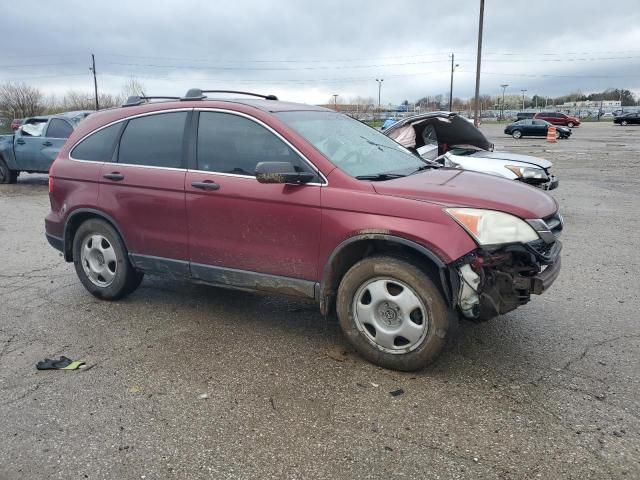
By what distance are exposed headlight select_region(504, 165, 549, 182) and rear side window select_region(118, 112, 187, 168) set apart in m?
5.30

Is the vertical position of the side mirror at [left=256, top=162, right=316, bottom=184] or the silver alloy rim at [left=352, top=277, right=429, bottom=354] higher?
the side mirror at [left=256, top=162, right=316, bottom=184]

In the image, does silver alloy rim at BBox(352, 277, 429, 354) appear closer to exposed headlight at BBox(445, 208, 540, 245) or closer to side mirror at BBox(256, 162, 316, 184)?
exposed headlight at BBox(445, 208, 540, 245)

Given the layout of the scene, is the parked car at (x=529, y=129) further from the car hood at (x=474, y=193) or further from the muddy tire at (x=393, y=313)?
the muddy tire at (x=393, y=313)

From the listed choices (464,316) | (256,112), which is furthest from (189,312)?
(464,316)

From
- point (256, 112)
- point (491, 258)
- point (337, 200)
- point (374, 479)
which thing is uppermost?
point (256, 112)

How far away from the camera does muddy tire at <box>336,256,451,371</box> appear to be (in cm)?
352

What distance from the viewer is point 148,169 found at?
4.63 metres

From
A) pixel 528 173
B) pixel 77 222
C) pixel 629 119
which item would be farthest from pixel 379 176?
pixel 629 119

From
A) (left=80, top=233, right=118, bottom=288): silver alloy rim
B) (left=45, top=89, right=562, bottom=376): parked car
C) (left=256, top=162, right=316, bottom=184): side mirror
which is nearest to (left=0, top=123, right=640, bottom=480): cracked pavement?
(left=80, top=233, right=118, bottom=288): silver alloy rim

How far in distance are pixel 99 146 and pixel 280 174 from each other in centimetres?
224

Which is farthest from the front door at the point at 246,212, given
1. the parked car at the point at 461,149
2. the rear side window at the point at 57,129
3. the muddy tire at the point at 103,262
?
the rear side window at the point at 57,129

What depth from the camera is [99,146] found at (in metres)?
5.05

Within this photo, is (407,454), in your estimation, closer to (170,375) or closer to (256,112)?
(170,375)

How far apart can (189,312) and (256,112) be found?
1.92 meters
